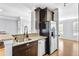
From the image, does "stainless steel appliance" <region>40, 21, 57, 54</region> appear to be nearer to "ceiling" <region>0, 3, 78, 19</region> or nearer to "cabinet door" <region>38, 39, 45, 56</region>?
"cabinet door" <region>38, 39, 45, 56</region>

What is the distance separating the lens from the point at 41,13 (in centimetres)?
181

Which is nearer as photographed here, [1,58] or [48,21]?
[1,58]

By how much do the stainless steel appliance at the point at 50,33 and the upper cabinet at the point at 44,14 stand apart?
3.0 inches

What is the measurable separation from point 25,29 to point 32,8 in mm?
406

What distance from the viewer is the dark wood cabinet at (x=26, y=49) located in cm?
163

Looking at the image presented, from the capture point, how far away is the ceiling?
5.35 feet

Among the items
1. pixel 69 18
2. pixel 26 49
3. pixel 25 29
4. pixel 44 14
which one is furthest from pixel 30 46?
→ pixel 69 18

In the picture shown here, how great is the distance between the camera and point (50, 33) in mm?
1848

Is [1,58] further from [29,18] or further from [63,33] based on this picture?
[63,33]

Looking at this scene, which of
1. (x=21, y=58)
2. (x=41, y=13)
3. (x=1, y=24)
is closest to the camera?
(x=1, y=24)

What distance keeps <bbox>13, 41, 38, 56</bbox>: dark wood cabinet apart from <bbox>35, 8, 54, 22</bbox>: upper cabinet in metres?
0.51

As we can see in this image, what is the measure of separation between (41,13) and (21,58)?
2.98 ft

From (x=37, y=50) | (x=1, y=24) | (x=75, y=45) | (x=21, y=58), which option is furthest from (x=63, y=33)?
(x=1, y=24)

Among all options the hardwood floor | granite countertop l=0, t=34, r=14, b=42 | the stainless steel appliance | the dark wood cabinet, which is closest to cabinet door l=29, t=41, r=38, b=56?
the dark wood cabinet
